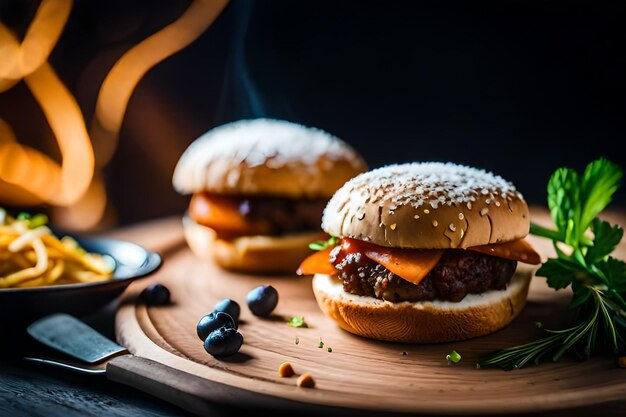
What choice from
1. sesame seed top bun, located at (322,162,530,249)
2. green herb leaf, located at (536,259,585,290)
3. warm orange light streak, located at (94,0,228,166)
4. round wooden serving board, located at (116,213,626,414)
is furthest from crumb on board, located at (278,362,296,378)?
warm orange light streak, located at (94,0,228,166)

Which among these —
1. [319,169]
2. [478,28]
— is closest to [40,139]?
[319,169]

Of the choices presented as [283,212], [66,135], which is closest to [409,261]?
[283,212]

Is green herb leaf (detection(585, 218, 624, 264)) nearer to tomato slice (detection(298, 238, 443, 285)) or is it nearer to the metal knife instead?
tomato slice (detection(298, 238, 443, 285))

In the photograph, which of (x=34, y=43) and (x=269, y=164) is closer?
(x=269, y=164)

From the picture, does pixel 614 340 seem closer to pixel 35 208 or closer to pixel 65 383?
pixel 65 383

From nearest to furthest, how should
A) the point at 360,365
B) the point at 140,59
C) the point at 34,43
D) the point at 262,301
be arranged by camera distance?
the point at 360,365
the point at 262,301
the point at 34,43
the point at 140,59

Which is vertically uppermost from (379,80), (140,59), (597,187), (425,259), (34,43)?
(34,43)

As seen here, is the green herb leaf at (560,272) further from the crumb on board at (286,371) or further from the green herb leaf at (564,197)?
the crumb on board at (286,371)

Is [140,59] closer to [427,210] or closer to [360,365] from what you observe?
[427,210]
